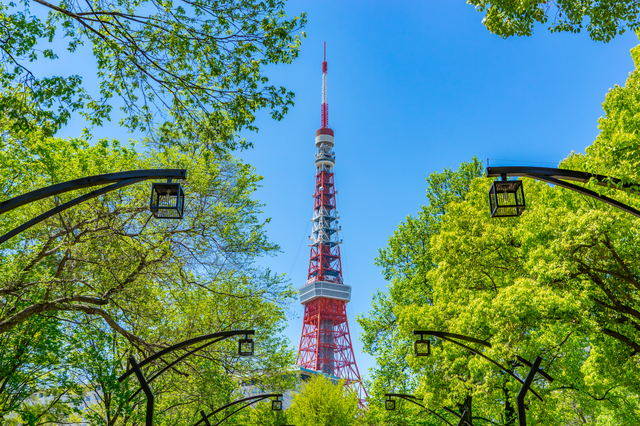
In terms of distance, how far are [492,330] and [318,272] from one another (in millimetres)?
68202

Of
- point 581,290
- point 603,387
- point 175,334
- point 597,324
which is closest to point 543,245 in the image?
point 581,290

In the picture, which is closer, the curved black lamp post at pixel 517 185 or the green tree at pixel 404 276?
the curved black lamp post at pixel 517 185

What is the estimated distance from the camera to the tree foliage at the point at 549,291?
11.4 meters

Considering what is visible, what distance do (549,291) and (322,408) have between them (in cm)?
2430

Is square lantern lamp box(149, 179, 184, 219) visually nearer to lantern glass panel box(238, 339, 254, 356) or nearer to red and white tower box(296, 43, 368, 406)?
lantern glass panel box(238, 339, 254, 356)

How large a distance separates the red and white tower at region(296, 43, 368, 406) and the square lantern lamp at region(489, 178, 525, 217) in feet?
176

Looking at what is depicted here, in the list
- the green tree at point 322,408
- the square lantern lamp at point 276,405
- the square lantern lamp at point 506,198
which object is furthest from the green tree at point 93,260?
the green tree at point 322,408

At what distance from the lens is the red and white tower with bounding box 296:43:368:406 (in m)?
69.1

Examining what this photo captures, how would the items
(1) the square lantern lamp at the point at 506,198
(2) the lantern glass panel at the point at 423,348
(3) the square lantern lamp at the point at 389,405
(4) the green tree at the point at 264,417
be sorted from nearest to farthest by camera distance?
(1) the square lantern lamp at the point at 506,198 < (2) the lantern glass panel at the point at 423,348 < (3) the square lantern lamp at the point at 389,405 < (4) the green tree at the point at 264,417

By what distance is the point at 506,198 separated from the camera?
662 centimetres

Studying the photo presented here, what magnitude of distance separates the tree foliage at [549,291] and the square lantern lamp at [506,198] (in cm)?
151

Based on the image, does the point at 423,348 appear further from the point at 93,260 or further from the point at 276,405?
the point at 276,405

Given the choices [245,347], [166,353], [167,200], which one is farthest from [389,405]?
[167,200]

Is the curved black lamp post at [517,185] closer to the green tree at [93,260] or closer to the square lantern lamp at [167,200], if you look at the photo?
the square lantern lamp at [167,200]
